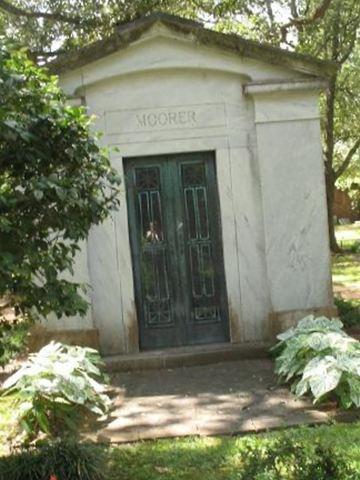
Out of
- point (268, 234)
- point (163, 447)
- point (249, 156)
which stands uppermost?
point (249, 156)

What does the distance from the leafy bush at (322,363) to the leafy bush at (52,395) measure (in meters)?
1.93

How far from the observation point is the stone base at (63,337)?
8.12 m

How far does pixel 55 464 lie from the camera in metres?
4.36

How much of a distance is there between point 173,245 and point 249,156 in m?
1.50

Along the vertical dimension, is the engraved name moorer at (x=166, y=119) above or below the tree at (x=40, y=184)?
above

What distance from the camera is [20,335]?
9.10m

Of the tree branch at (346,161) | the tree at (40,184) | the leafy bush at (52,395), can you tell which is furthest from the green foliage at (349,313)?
the tree branch at (346,161)

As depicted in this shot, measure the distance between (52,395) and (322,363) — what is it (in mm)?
2418

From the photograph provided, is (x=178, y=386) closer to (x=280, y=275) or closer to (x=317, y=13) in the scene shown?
(x=280, y=275)

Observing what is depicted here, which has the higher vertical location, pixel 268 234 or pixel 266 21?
pixel 266 21

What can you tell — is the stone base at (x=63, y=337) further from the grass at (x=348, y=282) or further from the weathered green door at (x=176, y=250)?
the grass at (x=348, y=282)

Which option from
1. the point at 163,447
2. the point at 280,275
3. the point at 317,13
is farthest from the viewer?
the point at 317,13

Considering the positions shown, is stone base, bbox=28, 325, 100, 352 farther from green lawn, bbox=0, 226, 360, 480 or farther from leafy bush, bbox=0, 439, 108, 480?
leafy bush, bbox=0, 439, 108, 480

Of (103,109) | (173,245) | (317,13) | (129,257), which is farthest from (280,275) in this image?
(317,13)
